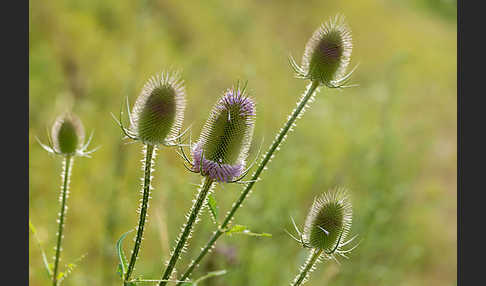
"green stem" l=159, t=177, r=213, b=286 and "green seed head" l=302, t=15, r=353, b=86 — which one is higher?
"green seed head" l=302, t=15, r=353, b=86

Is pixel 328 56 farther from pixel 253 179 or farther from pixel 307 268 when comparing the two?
pixel 307 268

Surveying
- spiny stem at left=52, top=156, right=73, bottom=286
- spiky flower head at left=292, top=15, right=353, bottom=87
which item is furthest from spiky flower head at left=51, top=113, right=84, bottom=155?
spiky flower head at left=292, top=15, right=353, bottom=87

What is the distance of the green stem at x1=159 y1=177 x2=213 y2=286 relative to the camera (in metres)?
1.38

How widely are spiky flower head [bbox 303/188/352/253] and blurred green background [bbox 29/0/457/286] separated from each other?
26.7 inches

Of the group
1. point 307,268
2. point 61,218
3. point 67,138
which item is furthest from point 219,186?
point 307,268

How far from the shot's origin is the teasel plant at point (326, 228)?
1.56 metres

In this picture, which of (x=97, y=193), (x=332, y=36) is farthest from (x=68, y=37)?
(x=332, y=36)

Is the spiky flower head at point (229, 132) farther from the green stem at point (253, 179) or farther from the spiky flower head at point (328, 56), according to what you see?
the spiky flower head at point (328, 56)

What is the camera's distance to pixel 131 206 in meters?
4.17

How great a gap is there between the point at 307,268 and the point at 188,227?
390 mm

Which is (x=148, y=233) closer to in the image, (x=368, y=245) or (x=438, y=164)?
(x=368, y=245)

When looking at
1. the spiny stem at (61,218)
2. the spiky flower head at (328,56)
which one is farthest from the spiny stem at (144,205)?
the spiky flower head at (328,56)

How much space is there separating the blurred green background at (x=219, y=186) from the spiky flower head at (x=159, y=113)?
0.73m

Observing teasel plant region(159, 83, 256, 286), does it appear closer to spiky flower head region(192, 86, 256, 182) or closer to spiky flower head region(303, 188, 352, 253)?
spiky flower head region(192, 86, 256, 182)
